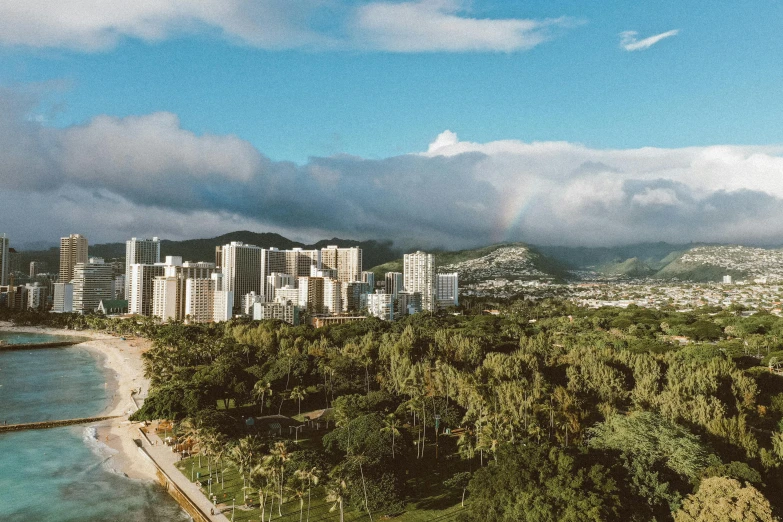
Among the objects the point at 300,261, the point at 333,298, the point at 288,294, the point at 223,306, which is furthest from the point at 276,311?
the point at 300,261

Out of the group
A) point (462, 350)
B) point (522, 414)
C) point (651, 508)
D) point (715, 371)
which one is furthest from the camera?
point (462, 350)

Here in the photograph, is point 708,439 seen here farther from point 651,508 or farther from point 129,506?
point 129,506

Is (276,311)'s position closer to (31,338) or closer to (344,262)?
(31,338)

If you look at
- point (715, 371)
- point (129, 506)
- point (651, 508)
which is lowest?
point (129, 506)

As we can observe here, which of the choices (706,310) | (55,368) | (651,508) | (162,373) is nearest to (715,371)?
(651,508)

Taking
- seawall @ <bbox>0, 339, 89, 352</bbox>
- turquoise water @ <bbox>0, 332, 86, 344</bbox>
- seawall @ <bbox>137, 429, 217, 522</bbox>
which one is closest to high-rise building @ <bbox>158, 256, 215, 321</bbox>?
seawall @ <bbox>0, 339, 89, 352</bbox>

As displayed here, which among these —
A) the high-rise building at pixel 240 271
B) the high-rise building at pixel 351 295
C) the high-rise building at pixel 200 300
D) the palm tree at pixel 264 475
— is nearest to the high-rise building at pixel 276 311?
the high-rise building at pixel 351 295
